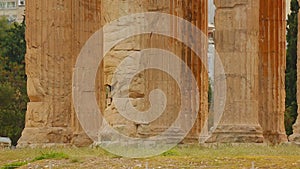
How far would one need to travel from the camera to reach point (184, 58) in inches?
1759

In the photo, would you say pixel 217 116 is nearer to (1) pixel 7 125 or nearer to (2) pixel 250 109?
(2) pixel 250 109

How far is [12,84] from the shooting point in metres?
70.2

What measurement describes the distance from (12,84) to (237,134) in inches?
1290

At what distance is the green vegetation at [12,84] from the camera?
6575cm

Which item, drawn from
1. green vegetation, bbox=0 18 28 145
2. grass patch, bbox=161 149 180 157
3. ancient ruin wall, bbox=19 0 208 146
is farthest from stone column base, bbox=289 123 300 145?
green vegetation, bbox=0 18 28 145

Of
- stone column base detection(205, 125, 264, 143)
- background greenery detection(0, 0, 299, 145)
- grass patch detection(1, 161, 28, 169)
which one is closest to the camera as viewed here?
grass patch detection(1, 161, 28, 169)

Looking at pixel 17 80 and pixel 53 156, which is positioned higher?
pixel 17 80

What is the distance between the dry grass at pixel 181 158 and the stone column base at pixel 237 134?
2.26ft

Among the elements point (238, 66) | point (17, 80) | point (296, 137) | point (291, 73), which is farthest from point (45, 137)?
point (17, 80)

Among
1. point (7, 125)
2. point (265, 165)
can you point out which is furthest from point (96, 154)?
point (7, 125)

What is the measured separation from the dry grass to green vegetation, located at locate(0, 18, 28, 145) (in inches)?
1019

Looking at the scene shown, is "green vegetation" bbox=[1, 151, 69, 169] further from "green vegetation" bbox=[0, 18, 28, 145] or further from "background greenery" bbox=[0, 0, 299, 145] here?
"green vegetation" bbox=[0, 18, 28, 145]

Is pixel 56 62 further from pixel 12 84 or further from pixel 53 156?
pixel 12 84

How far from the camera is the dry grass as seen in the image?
105ft
